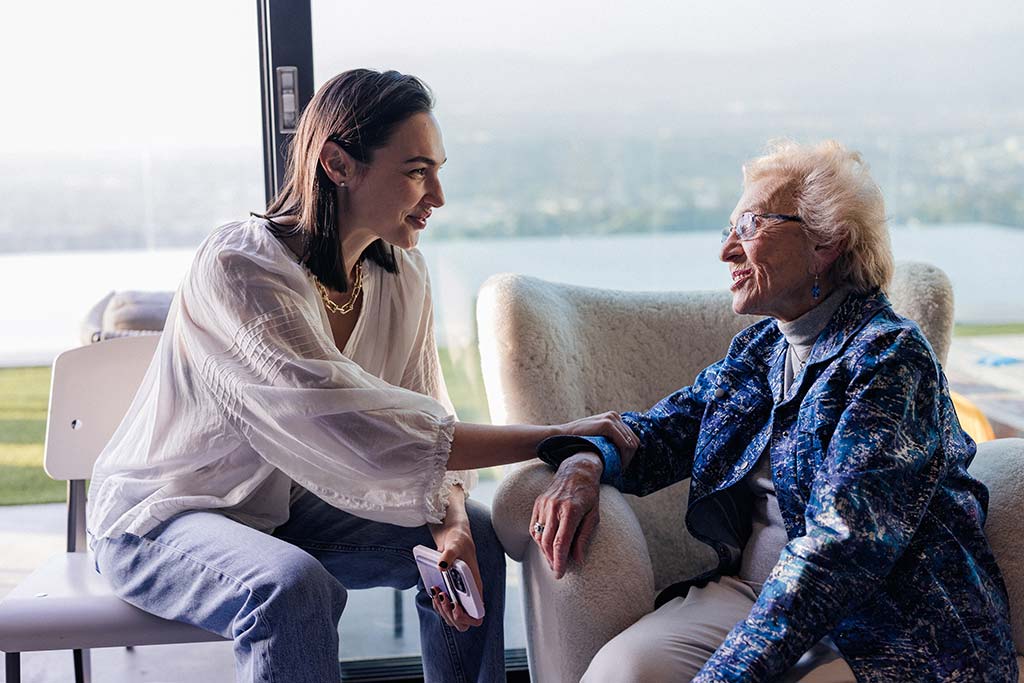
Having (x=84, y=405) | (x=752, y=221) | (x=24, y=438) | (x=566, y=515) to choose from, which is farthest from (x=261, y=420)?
(x=24, y=438)

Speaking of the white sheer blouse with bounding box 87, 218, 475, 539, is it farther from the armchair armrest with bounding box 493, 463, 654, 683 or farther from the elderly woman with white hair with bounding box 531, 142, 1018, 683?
the elderly woman with white hair with bounding box 531, 142, 1018, 683

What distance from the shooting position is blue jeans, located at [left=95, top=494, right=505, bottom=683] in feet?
5.20

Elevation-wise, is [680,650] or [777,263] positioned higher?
[777,263]

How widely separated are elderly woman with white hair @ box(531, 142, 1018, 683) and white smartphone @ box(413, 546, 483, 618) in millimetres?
131

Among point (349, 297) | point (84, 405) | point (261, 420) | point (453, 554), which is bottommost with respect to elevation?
point (453, 554)

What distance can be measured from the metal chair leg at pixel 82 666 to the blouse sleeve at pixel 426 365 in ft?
2.77

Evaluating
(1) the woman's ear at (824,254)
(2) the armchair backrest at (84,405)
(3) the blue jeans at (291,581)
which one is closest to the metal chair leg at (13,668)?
(3) the blue jeans at (291,581)

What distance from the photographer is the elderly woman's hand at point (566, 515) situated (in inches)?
65.4

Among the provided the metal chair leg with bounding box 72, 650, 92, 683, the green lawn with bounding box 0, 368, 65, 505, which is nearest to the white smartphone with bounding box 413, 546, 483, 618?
the metal chair leg with bounding box 72, 650, 92, 683

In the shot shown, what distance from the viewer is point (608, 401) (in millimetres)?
2156

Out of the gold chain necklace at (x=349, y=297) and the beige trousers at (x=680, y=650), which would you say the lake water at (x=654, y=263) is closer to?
the gold chain necklace at (x=349, y=297)

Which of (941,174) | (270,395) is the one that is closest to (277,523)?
(270,395)

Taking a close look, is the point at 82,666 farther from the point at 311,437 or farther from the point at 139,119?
the point at 139,119

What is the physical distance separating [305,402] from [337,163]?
425 mm
